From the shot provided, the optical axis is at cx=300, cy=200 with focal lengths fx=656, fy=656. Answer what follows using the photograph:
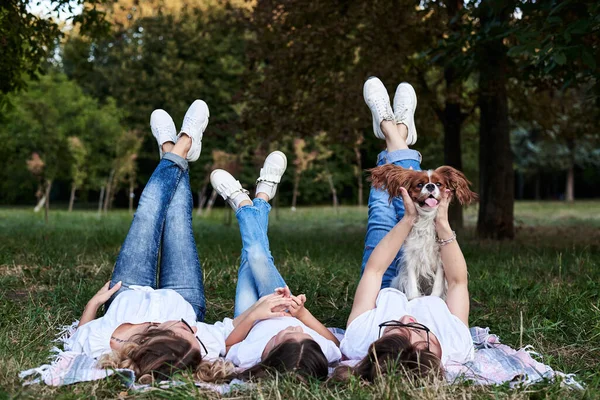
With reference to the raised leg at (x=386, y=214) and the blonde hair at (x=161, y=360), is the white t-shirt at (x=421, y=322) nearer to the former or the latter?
the raised leg at (x=386, y=214)

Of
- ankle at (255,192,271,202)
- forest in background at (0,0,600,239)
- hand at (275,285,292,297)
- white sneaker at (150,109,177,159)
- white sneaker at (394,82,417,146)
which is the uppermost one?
forest in background at (0,0,600,239)

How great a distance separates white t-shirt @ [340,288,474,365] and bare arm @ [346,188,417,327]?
0.06 meters

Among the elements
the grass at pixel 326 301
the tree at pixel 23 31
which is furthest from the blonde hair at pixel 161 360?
the tree at pixel 23 31

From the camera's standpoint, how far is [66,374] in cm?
316

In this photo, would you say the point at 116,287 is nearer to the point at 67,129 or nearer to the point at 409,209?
the point at 409,209

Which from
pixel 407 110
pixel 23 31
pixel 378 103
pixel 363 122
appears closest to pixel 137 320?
pixel 378 103

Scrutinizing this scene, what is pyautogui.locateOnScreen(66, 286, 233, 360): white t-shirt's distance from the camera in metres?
3.49

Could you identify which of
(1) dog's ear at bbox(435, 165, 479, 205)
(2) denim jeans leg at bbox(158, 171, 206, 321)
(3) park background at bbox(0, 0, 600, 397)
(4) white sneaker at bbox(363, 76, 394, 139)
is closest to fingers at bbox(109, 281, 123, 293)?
(2) denim jeans leg at bbox(158, 171, 206, 321)

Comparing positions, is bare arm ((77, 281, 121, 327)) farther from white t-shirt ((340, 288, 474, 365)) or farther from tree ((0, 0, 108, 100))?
tree ((0, 0, 108, 100))

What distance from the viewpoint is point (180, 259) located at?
168 inches

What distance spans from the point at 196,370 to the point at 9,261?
13.4 ft

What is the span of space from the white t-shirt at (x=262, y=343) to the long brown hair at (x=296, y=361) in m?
0.21

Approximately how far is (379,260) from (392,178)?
0.54 metres

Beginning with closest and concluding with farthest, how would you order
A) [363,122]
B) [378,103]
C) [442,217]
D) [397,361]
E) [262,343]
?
[397,361]
[262,343]
[442,217]
[378,103]
[363,122]
